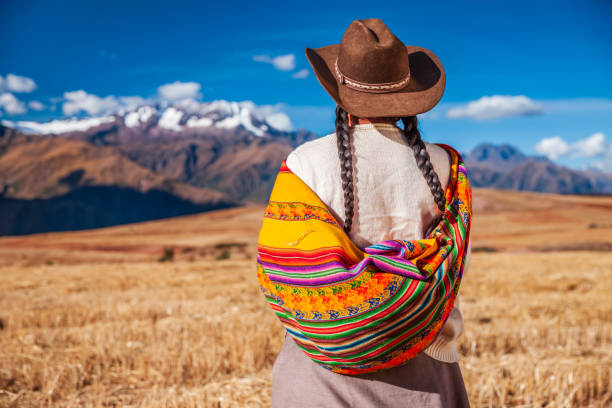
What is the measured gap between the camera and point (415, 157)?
2295mm

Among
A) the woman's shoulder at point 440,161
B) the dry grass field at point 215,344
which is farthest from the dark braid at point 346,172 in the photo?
the dry grass field at point 215,344

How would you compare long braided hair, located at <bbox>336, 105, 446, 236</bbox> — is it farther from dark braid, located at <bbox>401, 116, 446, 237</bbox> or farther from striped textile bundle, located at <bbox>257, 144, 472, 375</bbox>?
striped textile bundle, located at <bbox>257, 144, 472, 375</bbox>

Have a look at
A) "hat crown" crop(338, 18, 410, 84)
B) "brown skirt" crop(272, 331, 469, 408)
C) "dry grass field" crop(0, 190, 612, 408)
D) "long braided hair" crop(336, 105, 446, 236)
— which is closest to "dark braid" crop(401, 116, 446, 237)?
"long braided hair" crop(336, 105, 446, 236)

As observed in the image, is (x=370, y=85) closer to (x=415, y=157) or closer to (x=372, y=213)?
(x=415, y=157)

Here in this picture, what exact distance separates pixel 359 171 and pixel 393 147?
0.22m

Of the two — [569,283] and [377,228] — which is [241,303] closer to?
[377,228]

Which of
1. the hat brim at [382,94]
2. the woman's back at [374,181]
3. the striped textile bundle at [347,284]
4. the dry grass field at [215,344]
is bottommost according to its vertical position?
the dry grass field at [215,344]

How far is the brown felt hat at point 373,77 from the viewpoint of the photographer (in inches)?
86.4

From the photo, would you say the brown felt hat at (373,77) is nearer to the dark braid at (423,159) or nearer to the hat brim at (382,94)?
the hat brim at (382,94)

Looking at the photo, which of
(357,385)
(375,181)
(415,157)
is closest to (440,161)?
(415,157)

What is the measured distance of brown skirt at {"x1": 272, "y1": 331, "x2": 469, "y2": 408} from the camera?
2.24 m

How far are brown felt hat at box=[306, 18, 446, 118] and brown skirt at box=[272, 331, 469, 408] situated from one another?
1.22 metres

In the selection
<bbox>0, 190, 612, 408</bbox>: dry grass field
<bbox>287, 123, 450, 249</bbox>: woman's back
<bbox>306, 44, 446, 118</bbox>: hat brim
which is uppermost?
<bbox>306, 44, 446, 118</bbox>: hat brim

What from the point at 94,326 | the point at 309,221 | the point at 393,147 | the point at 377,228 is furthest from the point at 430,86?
the point at 94,326
